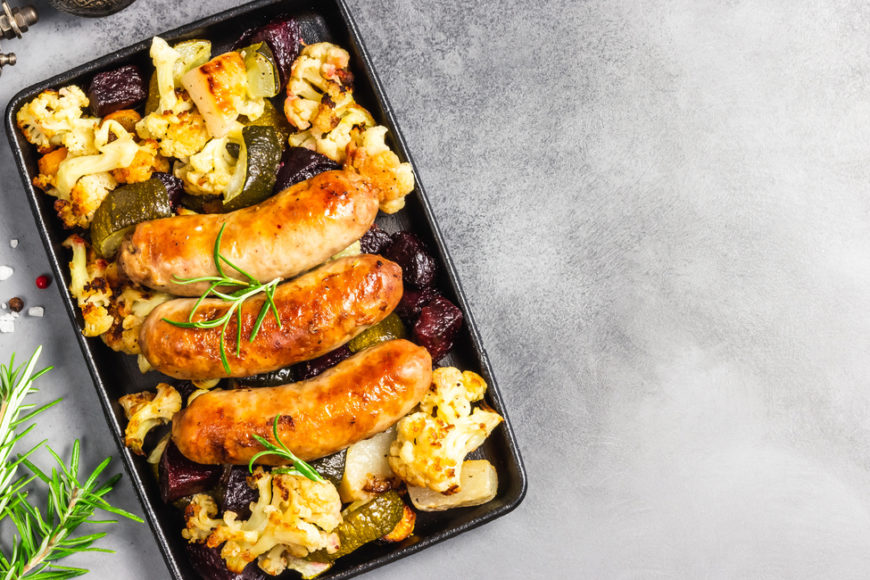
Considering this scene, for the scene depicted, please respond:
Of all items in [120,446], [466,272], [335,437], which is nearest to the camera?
[335,437]

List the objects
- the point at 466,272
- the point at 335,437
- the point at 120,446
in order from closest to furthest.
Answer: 1. the point at 335,437
2. the point at 120,446
3. the point at 466,272

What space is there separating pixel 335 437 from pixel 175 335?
28.7 inches

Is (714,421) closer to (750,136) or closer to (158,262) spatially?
(750,136)

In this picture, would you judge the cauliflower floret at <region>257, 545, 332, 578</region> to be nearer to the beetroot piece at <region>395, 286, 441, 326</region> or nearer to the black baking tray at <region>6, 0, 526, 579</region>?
the black baking tray at <region>6, 0, 526, 579</region>

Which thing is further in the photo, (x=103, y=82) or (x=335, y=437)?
(x=103, y=82)

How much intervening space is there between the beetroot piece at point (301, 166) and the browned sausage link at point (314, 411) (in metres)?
0.83

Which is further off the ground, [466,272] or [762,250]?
[466,272]

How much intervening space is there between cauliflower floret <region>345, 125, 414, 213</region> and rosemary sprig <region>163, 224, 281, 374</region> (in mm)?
592

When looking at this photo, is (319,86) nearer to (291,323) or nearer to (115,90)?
(115,90)

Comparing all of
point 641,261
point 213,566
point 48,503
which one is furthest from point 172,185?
point 641,261

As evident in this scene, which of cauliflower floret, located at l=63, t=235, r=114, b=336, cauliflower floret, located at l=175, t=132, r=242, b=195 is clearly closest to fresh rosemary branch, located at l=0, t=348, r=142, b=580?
cauliflower floret, located at l=63, t=235, r=114, b=336

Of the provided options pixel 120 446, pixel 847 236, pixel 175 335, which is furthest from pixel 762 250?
pixel 120 446

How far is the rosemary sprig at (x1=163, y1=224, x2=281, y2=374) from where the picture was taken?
289 cm

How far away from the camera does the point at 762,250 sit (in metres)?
3.78
